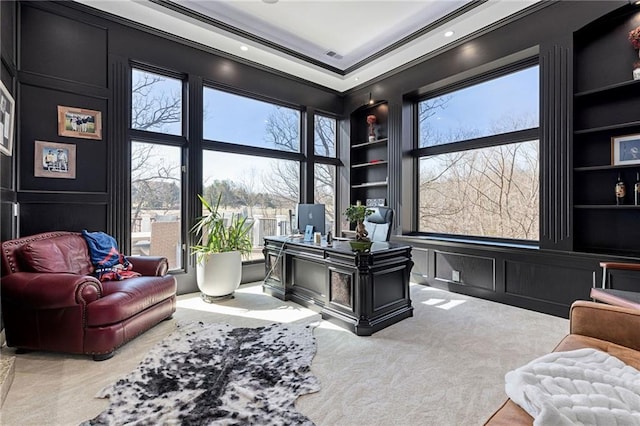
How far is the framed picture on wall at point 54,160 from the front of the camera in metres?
3.20

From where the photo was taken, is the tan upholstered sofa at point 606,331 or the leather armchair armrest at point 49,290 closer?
the tan upholstered sofa at point 606,331

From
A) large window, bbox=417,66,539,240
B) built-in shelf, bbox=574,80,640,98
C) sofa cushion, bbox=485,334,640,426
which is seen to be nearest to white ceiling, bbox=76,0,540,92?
large window, bbox=417,66,539,240

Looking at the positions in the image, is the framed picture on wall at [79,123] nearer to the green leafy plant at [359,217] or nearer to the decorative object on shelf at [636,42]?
the green leafy plant at [359,217]

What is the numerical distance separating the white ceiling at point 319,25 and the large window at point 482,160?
86 cm

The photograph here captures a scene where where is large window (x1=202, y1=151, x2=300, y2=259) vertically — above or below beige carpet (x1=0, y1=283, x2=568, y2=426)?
above

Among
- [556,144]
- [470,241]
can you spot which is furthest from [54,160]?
[556,144]

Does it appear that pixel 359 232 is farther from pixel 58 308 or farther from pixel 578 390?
pixel 58 308

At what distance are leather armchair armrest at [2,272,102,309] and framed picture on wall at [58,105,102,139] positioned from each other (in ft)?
5.63

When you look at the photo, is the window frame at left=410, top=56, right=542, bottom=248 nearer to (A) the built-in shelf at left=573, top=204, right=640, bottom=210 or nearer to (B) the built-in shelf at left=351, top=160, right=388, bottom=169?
(A) the built-in shelf at left=573, top=204, right=640, bottom=210

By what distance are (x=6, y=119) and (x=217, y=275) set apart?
93.9 inches

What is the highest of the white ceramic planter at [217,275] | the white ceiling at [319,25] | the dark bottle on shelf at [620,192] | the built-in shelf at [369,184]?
the white ceiling at [319,25]

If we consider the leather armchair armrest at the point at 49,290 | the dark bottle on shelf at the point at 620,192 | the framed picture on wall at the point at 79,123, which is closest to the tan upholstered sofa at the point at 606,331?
the dark bottle on shelf at the point at 620,192

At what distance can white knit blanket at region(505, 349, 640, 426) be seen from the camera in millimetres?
968

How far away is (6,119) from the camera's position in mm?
2682
